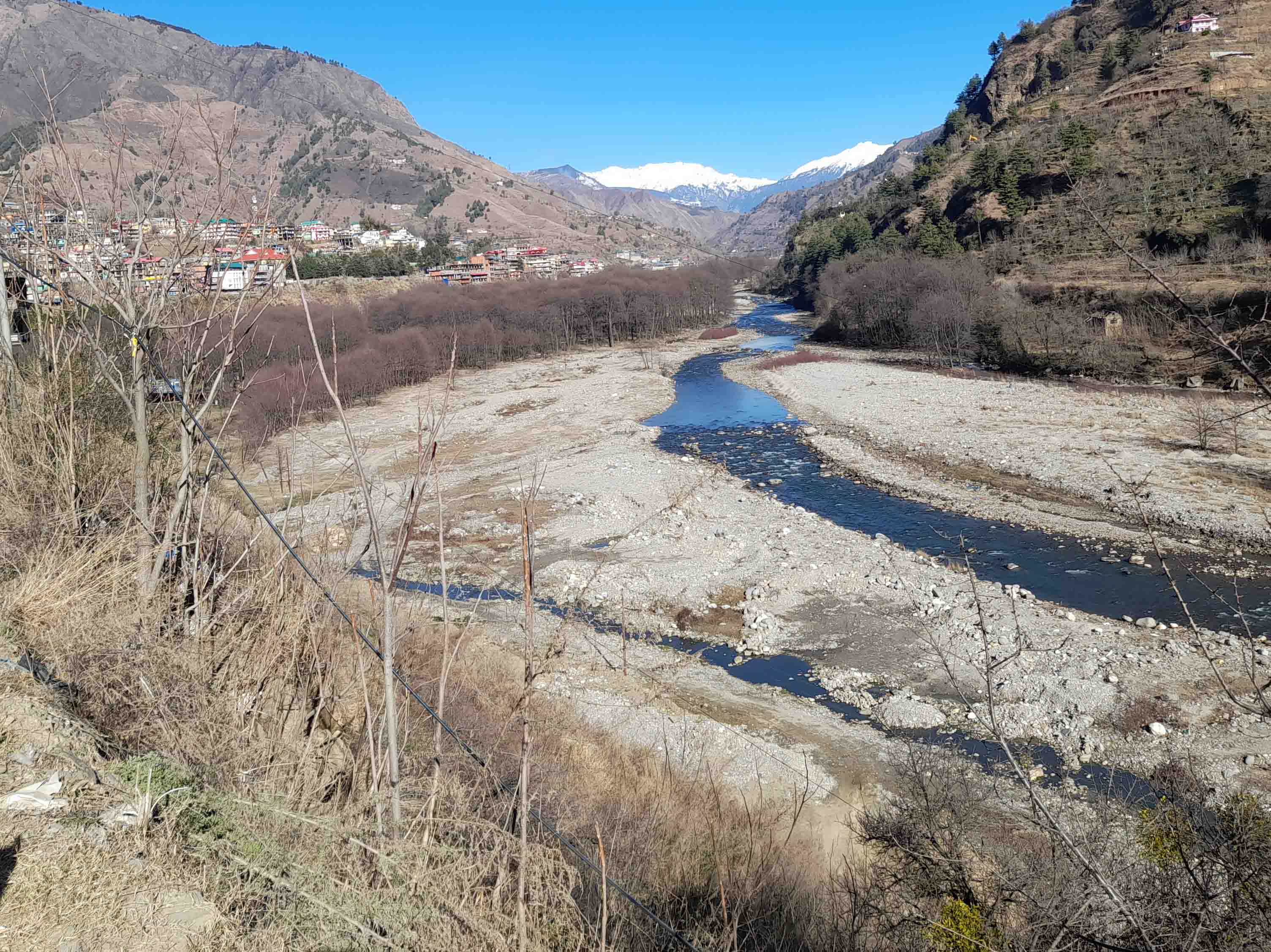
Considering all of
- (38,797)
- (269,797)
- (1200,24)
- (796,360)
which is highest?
(1200,24)

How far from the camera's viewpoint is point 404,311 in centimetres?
5231

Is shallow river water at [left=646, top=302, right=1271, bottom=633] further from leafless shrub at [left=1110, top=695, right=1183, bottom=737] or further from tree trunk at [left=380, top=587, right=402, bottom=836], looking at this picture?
tree trunk at [left=380, top=587, right=402, bottom=836]

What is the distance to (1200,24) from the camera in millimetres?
64562

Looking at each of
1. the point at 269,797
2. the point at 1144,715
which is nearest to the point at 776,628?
the point at 1144,715

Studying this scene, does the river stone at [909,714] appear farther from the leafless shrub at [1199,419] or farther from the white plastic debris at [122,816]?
the leafless shrub at [1199,419]

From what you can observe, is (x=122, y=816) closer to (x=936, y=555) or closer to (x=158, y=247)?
(x=158, y=247)

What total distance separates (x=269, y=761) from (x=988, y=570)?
47.4 ft

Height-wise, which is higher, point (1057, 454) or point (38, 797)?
point (38, 797)

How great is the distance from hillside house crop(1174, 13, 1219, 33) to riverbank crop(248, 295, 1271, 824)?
69.5 meters

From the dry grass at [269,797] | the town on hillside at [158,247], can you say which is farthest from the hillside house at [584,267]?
the dry grass at [269,797]

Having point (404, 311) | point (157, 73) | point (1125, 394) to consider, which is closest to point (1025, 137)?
point (1125, 394)

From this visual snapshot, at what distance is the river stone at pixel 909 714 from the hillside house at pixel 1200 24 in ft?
256

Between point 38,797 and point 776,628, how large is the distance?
11.6 metres

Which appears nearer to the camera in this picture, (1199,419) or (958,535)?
(958,535)
